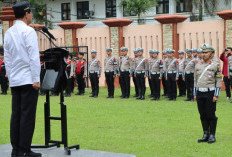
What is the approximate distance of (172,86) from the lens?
15.9m

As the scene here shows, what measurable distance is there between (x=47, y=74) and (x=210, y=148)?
2.90 m

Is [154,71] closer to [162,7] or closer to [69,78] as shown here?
[69,78]

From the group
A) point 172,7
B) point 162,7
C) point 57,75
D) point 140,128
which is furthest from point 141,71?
point 162,7

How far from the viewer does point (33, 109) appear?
617cm

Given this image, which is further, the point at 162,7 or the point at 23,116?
the point at 162,7

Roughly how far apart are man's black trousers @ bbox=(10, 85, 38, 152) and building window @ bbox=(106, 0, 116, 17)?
1290 inches

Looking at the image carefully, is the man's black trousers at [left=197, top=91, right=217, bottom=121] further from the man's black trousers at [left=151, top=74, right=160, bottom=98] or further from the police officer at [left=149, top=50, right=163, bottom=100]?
the police officer at [left=149, top=50, right=163, bottom=100]

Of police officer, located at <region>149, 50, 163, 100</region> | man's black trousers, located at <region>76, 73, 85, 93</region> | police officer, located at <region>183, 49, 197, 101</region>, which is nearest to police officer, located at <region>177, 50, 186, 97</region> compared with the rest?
police officer, located at <region>183, 49, 197, 101</region>

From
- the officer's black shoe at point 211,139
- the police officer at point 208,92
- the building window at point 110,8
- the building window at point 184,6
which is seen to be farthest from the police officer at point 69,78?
the building window at point 110,8

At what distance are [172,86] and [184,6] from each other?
2084cm

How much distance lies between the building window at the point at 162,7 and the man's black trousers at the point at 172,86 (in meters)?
20.8

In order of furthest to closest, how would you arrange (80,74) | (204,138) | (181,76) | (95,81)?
(80,74)
(95,81)
(181,76)
(204,138)

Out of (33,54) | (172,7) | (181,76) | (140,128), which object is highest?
(172,7)

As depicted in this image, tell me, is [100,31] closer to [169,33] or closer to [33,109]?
[169,33]
